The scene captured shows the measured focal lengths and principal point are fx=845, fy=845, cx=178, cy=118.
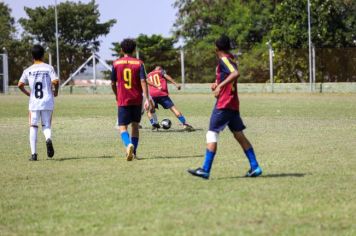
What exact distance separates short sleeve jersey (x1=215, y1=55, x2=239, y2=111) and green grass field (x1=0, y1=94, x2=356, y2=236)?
843 millimetres

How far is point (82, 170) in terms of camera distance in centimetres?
1087

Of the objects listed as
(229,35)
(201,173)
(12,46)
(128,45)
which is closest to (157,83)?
(128,45)

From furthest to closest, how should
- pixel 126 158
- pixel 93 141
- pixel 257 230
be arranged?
pixel 93 141
pixel 126 158
pixel 257 230

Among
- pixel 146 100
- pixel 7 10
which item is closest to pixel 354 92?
pixel 146 100

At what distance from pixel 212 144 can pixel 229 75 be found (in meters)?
0.80

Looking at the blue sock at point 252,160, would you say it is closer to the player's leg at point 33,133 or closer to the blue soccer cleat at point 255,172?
the blue soccer cleat at point 255,172

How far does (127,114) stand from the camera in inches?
483

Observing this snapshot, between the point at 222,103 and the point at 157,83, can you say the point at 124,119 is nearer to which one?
the point at 222,103

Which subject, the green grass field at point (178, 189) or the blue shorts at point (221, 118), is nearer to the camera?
the green grass field at point (178, 189)

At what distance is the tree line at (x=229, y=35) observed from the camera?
4422 cm

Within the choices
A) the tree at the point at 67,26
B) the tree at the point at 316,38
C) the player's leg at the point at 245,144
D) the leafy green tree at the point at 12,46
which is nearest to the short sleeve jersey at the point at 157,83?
the player's leg at the point at 245,144

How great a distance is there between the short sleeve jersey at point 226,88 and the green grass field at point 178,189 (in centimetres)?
84

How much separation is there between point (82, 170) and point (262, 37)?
4897 centimetres

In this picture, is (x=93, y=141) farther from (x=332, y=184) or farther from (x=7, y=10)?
(x=7, y=10)
